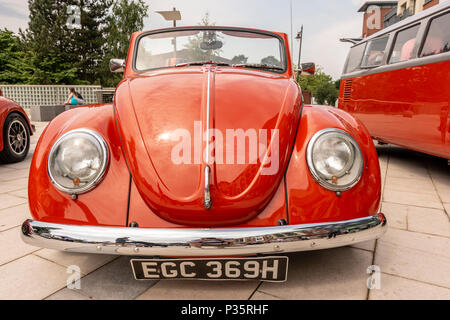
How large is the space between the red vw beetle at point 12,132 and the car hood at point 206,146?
11.9ft

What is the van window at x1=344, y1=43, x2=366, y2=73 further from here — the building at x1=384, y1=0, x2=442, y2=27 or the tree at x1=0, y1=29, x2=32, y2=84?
the tree at x1=0, y1=29, x2=32, y2=84

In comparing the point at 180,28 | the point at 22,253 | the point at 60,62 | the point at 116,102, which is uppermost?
the point at 60,62

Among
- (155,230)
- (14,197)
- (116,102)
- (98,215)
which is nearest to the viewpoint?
(155,230)

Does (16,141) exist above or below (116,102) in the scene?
below

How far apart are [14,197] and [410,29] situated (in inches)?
205

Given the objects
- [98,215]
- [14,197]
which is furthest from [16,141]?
[98,215]

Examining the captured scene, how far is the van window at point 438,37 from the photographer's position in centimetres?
358

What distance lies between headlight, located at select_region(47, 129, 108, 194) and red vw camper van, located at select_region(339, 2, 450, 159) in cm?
349

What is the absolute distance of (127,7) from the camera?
27.0 meters

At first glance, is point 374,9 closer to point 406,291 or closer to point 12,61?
point 12,61

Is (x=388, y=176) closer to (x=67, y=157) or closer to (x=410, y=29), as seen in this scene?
(x=410, y=29)

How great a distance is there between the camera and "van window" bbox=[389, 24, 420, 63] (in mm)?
4231

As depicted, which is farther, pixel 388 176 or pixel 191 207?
pixel 388 176

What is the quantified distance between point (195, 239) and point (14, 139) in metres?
4.72
